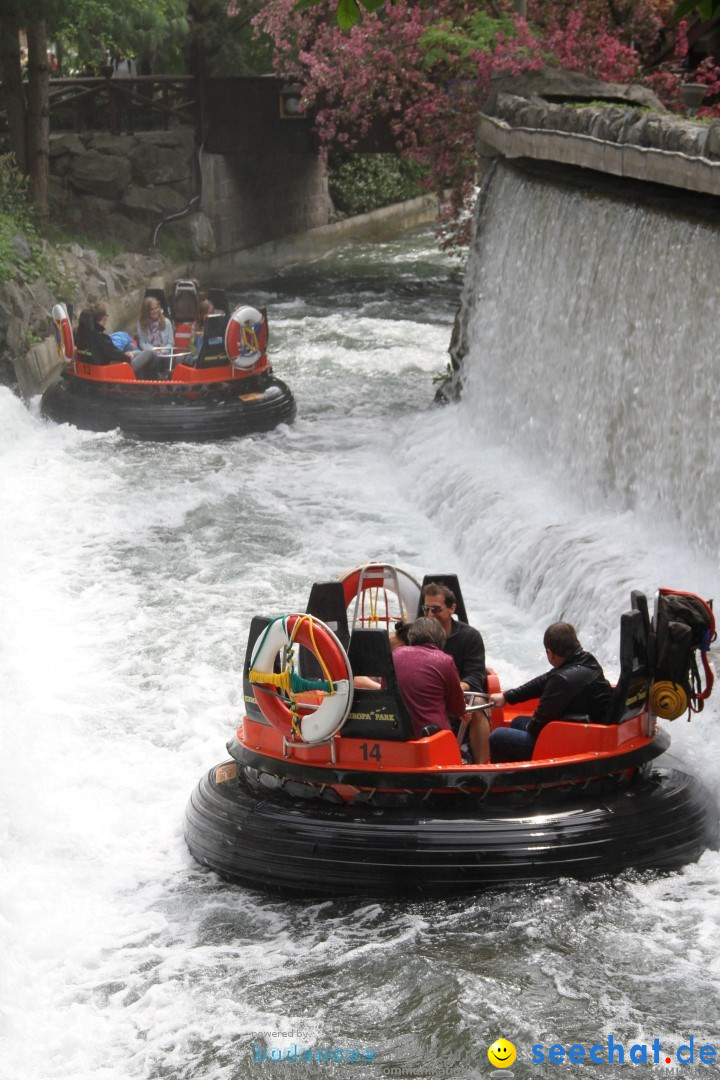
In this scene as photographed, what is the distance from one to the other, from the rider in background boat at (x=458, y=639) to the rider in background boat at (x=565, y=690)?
0.30m

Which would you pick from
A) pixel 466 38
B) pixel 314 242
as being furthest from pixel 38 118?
pixel 314 242

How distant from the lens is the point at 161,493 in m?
13.8

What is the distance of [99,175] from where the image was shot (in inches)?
952

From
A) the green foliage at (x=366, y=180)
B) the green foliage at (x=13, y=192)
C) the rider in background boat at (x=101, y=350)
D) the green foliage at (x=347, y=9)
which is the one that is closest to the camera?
the green foliage at (x=347, y=9)

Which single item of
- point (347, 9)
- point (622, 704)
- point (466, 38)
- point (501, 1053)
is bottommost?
point (501, 1053)

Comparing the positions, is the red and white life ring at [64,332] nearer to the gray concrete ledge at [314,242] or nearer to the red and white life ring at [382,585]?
the red and white life ring at [382,585]

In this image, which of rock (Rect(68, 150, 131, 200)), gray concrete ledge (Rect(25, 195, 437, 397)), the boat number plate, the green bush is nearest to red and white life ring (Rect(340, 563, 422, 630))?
the boat number plate

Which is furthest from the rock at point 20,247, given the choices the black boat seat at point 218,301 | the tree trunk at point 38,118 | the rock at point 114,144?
the rock at point 114,144

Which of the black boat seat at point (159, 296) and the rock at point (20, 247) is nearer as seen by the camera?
the black boat seat at point (159, 296)

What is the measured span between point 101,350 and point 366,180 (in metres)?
17.7

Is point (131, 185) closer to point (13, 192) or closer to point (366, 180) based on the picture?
point (13, 192)

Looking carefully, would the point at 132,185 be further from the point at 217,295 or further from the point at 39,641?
the point at 39,641

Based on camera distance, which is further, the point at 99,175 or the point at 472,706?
the point at 99,175

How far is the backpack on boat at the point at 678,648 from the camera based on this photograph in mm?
6559
